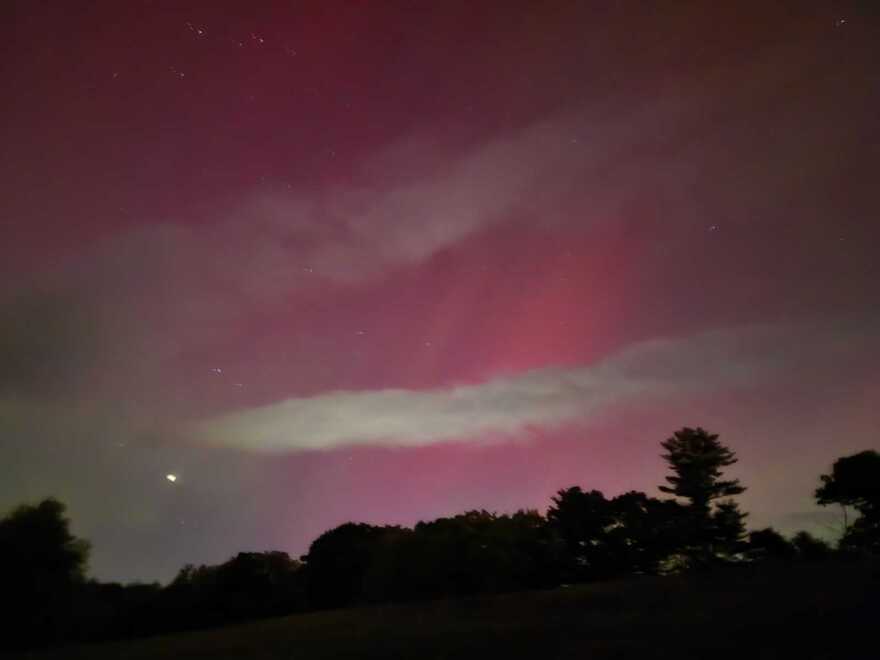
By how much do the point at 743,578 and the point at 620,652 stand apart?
1338 cm

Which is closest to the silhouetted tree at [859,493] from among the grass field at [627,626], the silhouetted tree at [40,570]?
the grass field at [627,626]

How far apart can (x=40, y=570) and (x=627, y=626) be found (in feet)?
96.9

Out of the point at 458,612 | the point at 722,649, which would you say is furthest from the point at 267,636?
the point at 722,649

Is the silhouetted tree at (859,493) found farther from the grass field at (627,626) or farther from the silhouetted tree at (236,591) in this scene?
the silhouetted tree at (236,591)

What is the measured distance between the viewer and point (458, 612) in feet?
83.1

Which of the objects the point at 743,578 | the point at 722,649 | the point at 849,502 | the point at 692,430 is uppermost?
the point at 692,430

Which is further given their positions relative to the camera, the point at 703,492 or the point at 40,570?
the point at 703,492

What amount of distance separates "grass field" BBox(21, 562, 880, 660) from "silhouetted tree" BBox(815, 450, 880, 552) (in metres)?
32.2

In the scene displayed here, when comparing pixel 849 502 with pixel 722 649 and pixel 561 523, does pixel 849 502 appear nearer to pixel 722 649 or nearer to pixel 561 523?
pixel 561 523

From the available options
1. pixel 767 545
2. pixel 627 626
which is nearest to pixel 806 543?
pixel 767 545

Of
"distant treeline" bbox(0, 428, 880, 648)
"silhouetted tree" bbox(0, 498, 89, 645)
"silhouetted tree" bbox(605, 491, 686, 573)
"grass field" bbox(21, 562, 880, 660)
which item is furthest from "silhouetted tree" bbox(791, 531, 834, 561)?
"silhouetted tree" bbox(0, 498, 89, 645)

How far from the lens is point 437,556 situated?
3516 cm

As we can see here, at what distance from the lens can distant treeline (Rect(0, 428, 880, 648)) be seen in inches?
1344

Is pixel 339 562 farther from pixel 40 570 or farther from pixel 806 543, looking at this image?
pixel 806 543
